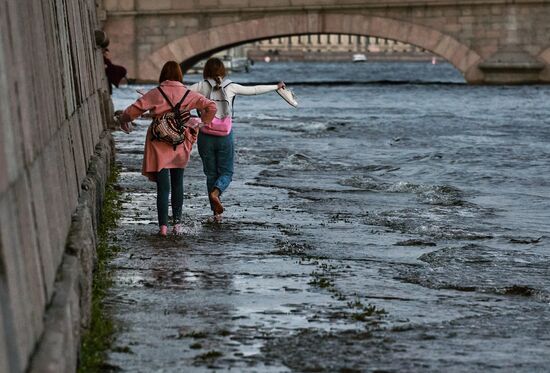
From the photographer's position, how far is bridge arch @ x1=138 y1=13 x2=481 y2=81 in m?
53.0

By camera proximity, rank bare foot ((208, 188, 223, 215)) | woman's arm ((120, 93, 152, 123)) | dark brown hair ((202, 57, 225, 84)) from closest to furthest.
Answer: woman's arm ((120, 93, 152, 123)), dark brown hair ((202, 57, 225, 84)), bare foot ((208, 188, 223, 215))

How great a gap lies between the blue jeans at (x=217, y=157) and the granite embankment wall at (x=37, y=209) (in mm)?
3074

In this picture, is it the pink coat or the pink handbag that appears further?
the pink handbag

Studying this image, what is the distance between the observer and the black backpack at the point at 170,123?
10.4 m

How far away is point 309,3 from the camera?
52.7m

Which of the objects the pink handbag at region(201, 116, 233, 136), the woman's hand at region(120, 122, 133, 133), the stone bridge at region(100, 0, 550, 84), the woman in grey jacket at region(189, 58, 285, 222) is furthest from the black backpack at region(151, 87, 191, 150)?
the stone bridge at region(100, 0, 550, 84)

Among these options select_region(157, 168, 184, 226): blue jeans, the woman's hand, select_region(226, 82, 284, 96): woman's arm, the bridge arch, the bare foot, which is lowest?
the bridge arch

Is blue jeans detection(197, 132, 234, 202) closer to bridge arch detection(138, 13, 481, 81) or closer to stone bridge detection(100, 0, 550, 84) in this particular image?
stone bridge detection(100, 0, 550, 84)

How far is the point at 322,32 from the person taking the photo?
2114 inches

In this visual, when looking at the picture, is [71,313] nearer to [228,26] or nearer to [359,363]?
[359,363]

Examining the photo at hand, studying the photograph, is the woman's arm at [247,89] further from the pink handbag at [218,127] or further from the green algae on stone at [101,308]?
the green algae on stone at [101,308]

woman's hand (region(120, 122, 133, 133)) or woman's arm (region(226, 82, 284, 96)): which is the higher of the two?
woman's arm (region(226, 82, 284, 96))

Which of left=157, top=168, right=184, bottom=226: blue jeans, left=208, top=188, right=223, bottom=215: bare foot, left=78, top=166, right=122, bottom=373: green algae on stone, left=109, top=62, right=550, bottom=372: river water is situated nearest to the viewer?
left=78, top=166, right=122, bottom=373: green algae on stone

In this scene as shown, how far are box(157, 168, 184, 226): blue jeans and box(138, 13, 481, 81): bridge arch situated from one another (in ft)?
139
